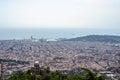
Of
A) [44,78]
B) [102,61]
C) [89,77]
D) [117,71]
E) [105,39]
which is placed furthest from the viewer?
[105,39]

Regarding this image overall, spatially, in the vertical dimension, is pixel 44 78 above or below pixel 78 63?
above

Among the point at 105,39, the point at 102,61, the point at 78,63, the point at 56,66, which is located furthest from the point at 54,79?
the point at 105,39

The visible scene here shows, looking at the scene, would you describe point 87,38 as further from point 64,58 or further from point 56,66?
point 56,66

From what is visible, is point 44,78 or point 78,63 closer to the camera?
point 44,78

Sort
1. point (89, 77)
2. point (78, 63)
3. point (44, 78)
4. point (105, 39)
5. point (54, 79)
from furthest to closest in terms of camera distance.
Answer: point (105, 39), point (78, 63), point (44, 78), point (54, 79), point (89, 77)

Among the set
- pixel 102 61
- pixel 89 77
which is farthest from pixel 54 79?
pixel 102 61

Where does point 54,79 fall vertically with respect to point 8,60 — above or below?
above

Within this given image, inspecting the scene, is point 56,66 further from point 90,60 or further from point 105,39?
point 105,39

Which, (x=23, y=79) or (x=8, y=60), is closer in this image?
(x=23, y=79)

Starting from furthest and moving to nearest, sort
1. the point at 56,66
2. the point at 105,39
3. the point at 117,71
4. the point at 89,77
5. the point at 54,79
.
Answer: the point at 105,39, the point at 56,66, the point at 117,71, the point at 54,79, the point at 89,77
